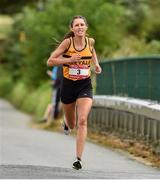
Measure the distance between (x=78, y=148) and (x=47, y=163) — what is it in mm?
1026

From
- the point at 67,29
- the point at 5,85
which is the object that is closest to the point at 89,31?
the point at 67,29

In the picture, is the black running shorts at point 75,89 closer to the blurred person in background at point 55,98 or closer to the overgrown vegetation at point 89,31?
the blurred person in background at point 55,98

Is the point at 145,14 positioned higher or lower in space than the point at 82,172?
higher

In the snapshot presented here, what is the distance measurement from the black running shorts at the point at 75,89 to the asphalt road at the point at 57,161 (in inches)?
37.6

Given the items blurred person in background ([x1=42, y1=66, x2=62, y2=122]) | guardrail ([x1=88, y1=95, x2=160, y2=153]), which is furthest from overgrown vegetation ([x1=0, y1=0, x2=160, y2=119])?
guardrail ([x1=88, y1=95, x2=160, y2=153])

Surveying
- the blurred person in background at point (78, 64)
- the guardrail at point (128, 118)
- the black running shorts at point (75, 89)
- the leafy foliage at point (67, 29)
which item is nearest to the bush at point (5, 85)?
the leafy foliage at point (67, 29)

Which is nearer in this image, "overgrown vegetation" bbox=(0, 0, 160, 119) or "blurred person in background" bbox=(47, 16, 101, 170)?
"blurred person in background" bbox=(47, 16, 101, 170)

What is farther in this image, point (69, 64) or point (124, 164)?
point (124, 164)

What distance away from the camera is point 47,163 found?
11047 mm

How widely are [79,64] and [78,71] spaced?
0.10 m

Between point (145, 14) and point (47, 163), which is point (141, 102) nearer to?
point (47, 163)

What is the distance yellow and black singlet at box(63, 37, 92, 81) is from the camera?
→ 410 inches

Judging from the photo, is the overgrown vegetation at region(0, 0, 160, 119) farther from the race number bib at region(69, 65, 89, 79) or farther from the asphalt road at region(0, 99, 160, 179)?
the race number bib at region(69, 65, 89, 79)

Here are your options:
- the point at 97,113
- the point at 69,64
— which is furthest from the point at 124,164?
the point at 97,113
